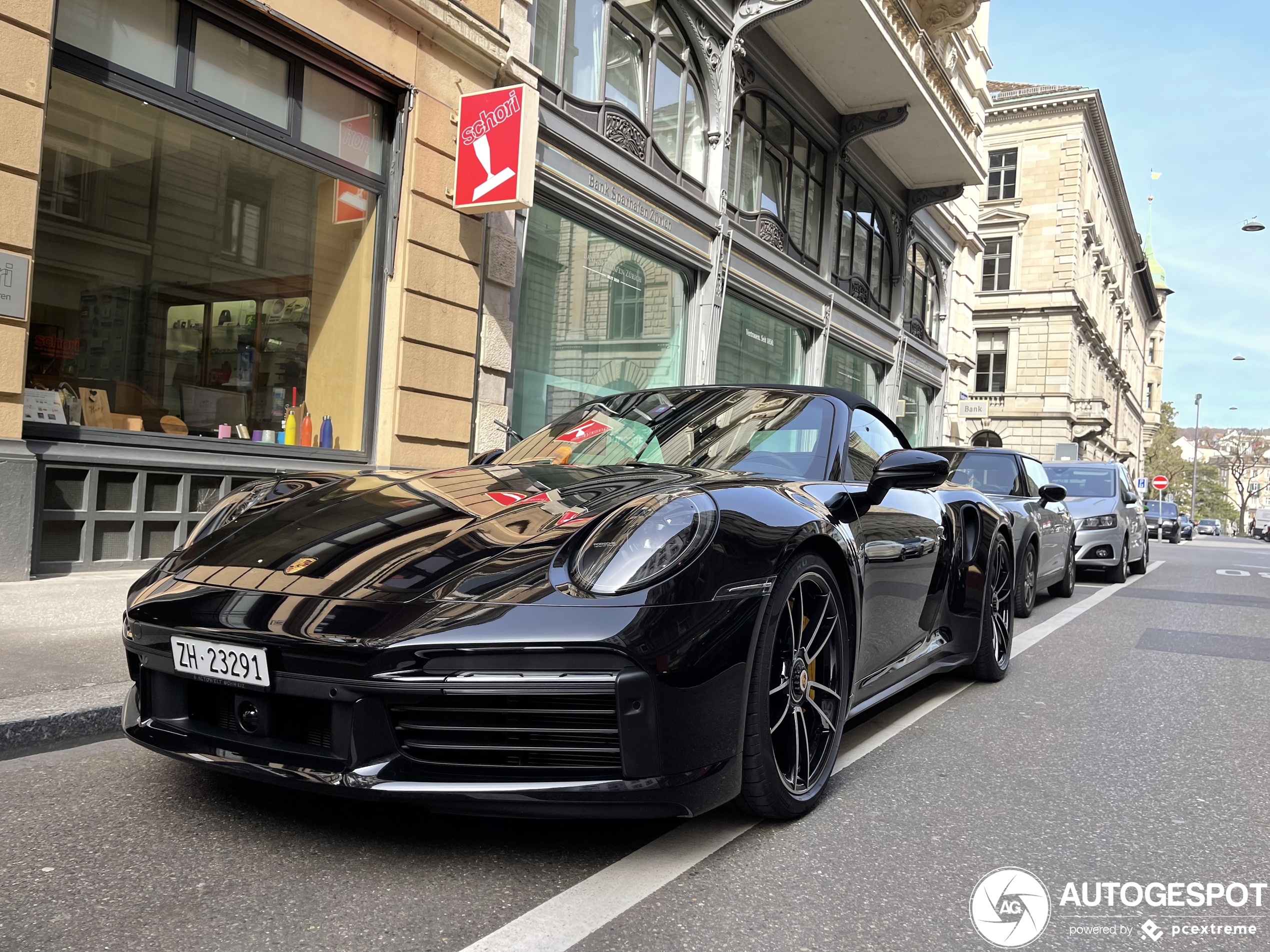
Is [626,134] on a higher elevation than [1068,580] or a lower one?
higher

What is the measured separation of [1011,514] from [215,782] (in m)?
4.73

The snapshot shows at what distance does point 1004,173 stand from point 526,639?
49.3 meters

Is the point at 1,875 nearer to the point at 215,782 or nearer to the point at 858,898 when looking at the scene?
the point at 215,782

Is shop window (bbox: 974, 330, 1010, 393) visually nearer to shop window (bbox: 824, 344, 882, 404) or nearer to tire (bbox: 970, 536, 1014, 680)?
shop window (bbox: 824, 344, 882, 404)

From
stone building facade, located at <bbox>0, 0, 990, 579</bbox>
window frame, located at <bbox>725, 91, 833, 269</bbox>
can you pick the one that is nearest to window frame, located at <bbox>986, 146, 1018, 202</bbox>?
window frame, located at <bbox>725, 91, 833, 269</bbox>

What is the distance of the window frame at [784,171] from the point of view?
1450 cm

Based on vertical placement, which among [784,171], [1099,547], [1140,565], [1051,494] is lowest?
[1140,565]

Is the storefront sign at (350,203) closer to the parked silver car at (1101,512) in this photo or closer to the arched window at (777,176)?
the arched window at (777,176)

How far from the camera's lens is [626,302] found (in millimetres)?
12148

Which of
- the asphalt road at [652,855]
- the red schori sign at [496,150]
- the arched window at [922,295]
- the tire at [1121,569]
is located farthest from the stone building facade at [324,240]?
the arched window at [922,295]

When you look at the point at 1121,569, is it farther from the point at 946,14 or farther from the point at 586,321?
the point at 946,14

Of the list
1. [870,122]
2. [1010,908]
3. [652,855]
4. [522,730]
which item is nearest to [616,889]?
[652,855]

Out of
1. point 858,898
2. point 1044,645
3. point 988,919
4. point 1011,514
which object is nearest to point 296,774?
point 858,898

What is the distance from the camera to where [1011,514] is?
6.12 m
